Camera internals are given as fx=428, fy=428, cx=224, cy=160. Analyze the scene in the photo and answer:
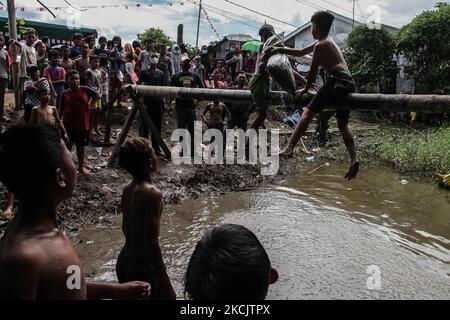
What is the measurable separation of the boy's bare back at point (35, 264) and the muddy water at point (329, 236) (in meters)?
3.39

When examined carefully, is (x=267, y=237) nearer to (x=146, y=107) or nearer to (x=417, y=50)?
(x=146, y=107)

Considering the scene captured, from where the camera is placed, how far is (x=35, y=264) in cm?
132

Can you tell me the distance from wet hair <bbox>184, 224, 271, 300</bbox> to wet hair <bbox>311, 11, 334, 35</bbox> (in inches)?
123

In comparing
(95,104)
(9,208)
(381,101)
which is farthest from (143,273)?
(95,104)

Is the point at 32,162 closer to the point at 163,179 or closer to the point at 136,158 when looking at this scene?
the point at 136,158

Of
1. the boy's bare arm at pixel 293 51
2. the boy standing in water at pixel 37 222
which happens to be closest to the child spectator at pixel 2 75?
the boy's bare arm at pixel 293 51

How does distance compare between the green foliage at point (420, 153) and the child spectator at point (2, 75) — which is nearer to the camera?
the child spectator at point (2, 75)

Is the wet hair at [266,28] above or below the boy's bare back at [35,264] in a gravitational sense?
above

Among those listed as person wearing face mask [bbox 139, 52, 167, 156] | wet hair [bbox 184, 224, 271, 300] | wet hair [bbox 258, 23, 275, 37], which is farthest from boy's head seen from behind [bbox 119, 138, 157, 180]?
person wearing face mask [bbox 139, 52, 167, 156]

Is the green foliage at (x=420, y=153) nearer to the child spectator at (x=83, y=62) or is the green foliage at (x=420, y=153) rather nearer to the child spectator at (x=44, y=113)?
the child spectator at (x=83, y=62)

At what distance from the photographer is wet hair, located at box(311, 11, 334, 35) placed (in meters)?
4.04

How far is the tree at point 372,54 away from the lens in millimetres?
18109

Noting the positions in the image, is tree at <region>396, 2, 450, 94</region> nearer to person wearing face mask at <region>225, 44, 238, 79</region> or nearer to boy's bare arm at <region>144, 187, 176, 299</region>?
person wearing face mask at <region>225, 44, 238, 79</region>

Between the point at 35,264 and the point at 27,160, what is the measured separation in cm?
36
